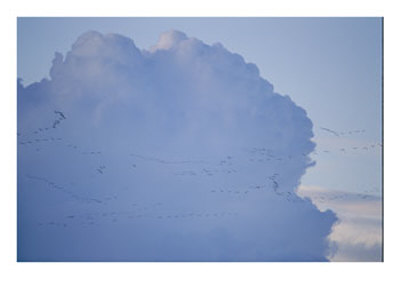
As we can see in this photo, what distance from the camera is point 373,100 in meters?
4.97

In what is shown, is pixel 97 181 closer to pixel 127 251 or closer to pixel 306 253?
pixel 127 251

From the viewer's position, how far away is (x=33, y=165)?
4.93m

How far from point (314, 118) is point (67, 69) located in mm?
2203

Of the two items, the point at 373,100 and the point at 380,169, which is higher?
the point at 373,100

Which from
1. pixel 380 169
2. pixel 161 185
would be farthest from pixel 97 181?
pixel 380 169

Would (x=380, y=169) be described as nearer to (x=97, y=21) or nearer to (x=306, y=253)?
Answer: (x=306, y=253)

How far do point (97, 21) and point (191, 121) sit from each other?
1196 millimetres

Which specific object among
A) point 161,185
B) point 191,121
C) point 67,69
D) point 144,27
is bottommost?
point 161,185

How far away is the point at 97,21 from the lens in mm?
4957

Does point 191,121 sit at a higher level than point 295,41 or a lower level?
lower

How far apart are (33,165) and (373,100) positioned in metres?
3.01

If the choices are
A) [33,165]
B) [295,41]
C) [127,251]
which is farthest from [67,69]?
[295,41]
